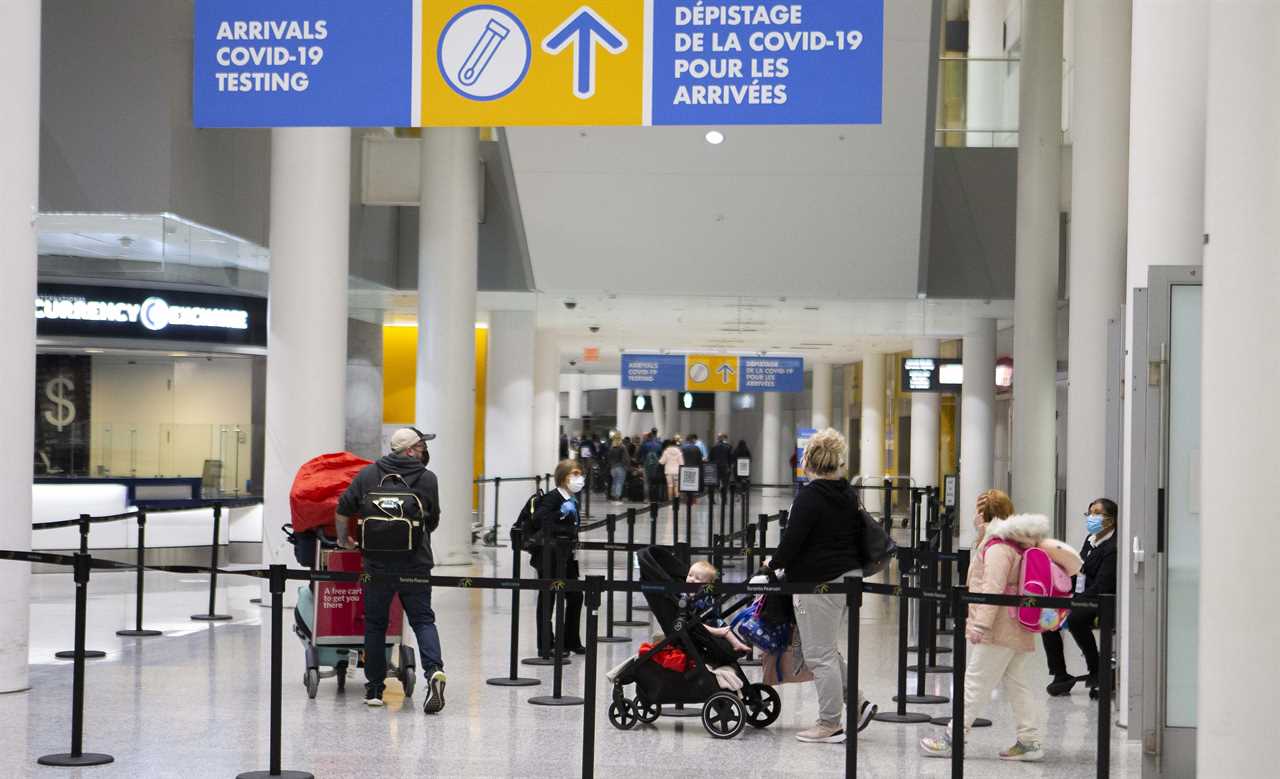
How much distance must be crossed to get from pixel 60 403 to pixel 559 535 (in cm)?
1470

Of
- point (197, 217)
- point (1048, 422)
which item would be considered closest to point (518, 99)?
point (197, 217)

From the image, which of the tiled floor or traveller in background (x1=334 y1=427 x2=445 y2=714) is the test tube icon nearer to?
traveller in background (x1=334 y1=427 x2=445 y2=714)

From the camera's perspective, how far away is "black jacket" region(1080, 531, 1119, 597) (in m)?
9.93

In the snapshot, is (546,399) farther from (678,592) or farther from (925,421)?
(678,592)

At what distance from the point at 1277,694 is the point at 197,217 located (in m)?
12.2

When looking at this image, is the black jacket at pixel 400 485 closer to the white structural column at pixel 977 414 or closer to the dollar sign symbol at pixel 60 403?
the dollar sign symbol at pixel 60 403

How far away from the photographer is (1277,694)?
5441 mm

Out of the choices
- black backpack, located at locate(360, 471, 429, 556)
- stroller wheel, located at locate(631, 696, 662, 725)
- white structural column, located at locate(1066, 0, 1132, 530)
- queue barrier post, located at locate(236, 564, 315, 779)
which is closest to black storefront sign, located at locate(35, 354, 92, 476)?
black backpack, located at locate(360, 471, 429, 556)

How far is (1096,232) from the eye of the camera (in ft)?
41.7

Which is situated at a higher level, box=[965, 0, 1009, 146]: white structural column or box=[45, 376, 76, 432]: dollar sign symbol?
box=[965, 0, 1009, 146]: white structural column

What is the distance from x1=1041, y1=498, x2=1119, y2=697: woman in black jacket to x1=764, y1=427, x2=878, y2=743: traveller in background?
2.30 meters

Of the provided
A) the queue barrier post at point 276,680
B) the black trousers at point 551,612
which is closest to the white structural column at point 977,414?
the black trousers at point 551,612

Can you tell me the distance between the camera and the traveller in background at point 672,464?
36731 millimetres

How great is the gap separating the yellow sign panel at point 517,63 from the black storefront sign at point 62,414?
14.8 metres
